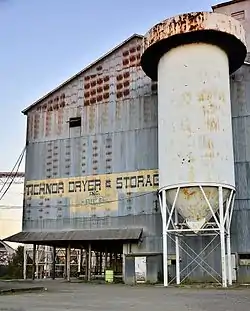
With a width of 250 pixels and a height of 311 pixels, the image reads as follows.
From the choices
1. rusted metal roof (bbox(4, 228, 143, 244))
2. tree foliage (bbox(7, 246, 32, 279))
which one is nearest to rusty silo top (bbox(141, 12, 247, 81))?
rusted metal roof (bbox(4, 228, 143, 244))

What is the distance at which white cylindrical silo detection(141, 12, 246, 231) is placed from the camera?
88.3 feet

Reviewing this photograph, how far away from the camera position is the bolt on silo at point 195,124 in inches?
1057

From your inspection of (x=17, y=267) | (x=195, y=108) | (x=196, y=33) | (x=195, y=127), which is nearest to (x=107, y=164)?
(x=195, y=127)

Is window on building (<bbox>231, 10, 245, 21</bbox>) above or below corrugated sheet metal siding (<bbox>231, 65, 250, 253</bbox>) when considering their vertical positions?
above

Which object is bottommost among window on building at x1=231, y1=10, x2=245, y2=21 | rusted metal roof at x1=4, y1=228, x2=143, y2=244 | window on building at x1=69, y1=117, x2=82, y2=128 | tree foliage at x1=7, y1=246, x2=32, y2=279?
tree foliage at x1=7, y1=246, x2=32, y2=279

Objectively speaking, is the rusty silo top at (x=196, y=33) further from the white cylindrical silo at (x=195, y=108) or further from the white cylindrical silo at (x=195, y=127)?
the white cylindrical silo at (x=195, y=127)

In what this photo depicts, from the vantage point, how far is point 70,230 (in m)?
34.8

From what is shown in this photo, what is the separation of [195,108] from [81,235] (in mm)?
12340

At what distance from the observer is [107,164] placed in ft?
114

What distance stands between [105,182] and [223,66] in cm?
1166

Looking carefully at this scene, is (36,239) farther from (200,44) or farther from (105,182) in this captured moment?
(200,44)

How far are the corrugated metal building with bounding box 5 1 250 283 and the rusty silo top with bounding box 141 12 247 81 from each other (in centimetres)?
408

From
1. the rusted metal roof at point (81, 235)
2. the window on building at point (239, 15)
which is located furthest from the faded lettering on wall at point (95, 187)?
the window on building at point (239, 15)

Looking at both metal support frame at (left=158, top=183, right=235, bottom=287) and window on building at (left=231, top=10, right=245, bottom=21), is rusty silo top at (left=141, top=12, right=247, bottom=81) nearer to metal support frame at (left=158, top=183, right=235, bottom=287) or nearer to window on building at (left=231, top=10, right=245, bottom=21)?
metal support frame at (left=158, top=183, right=235, bottom=287)
